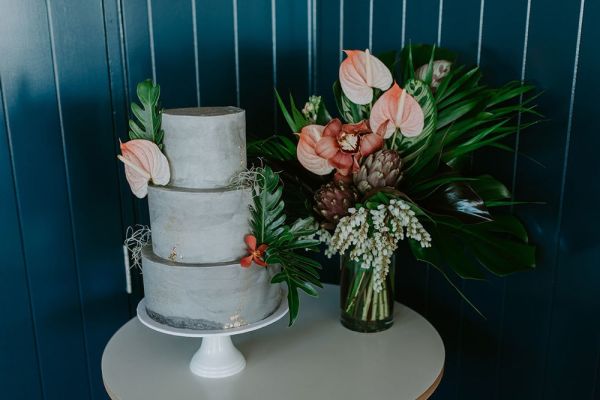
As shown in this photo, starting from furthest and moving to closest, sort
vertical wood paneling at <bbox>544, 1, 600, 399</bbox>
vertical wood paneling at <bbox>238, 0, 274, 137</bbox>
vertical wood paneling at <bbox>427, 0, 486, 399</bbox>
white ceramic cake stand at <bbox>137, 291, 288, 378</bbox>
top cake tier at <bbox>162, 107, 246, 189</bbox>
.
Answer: vertical wood paneling at <bbox>238, 0, 274, 137</bbox> → vertical wood paneling at <bbox>427, 0, 486, 399</bbox> → vertical wood paneling at <bbox>544, 1, 600, 399</bbox> → white ceramic cake stand at <bbox>137, 291, 288, 378</bbox> → top cake tier at <bbox>162, 107, 246, 189</bbox>

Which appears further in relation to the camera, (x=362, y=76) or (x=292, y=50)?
(x=292, y=50)

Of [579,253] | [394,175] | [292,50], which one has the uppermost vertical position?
[292,50]

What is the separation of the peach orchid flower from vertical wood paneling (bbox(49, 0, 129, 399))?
48 cm

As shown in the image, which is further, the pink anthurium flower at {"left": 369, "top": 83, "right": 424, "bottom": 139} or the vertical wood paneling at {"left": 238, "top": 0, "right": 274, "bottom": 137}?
the vertical wood paneling at {"left": 238, "top": 0, "right": 274, "bottom": 137}

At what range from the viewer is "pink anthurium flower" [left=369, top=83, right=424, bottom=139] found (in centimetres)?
108

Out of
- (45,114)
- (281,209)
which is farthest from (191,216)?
(45,114)

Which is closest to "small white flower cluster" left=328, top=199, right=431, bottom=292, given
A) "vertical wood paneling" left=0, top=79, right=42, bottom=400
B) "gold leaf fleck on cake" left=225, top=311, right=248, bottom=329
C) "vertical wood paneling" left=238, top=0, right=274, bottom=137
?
"gold leaf fleck on cake" left=225, top=311, right=248, bottom=329

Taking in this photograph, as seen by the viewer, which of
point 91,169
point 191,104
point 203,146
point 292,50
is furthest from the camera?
point 292,50

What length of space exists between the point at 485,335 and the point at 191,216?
0.81m

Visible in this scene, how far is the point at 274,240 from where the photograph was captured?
1130mm

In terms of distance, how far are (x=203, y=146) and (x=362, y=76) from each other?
304 millimetres

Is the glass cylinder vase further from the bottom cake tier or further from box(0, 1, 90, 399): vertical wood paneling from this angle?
box(0, 1, 90, 399): vertical wood paneling

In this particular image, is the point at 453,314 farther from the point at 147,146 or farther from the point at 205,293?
the point at 147,146

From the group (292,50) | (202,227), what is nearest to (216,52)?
(292,50)
